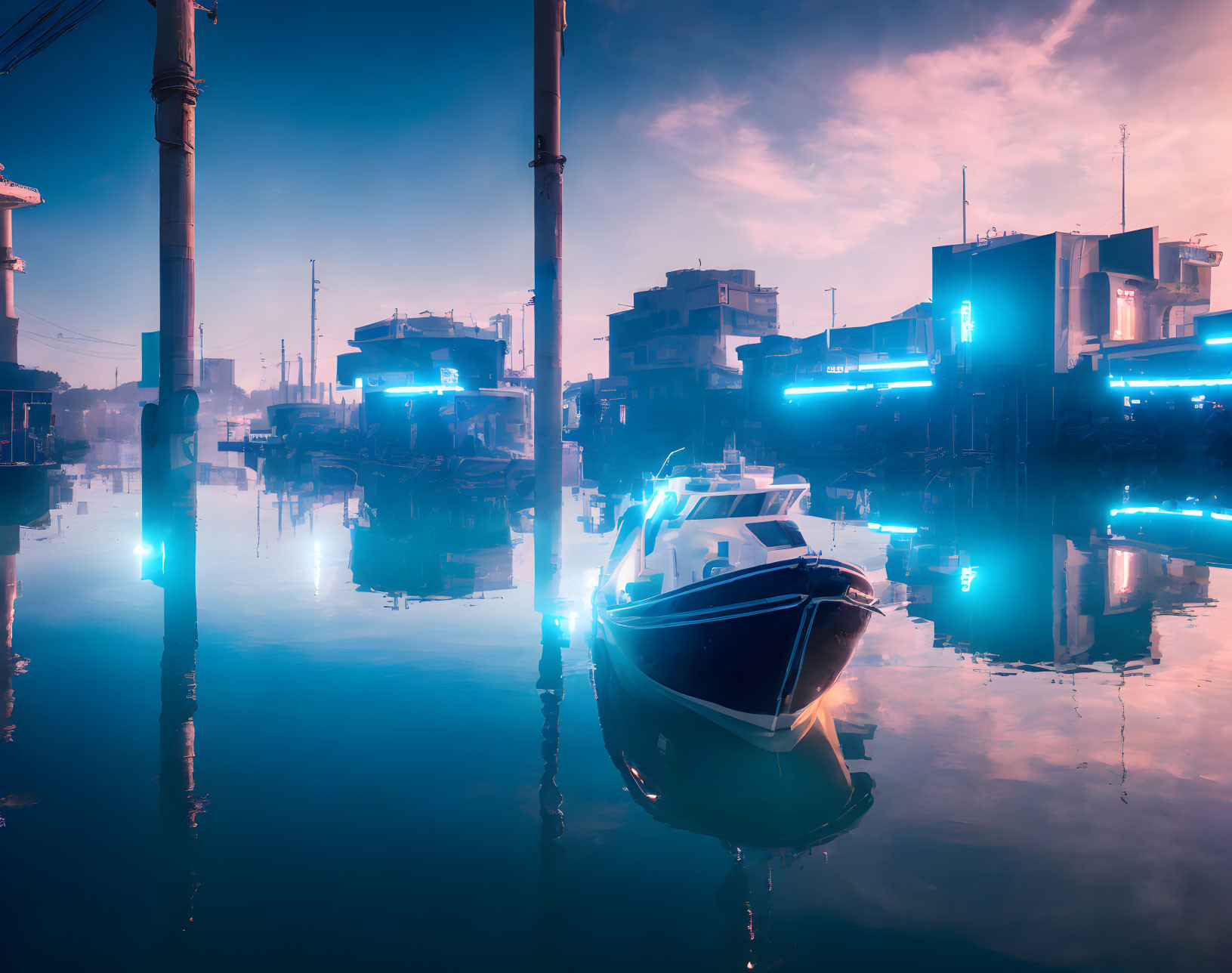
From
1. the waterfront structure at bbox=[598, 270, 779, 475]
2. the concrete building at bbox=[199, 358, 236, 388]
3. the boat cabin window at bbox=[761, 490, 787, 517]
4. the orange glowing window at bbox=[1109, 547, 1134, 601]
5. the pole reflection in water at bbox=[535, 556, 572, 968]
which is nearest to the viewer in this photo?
the pole reflection in water at bbox=[535, 556, 572, 968]

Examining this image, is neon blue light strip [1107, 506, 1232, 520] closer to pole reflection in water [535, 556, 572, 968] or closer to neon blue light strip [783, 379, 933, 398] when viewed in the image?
neon blue light strip [783, 379, 933, 398]

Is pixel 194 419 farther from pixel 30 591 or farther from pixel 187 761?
pixel 30 591

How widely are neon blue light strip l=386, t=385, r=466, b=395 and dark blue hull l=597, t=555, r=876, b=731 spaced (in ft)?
197

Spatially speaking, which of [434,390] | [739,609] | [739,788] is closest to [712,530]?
[739,609]

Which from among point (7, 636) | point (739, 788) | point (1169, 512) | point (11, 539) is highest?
point (1169, 512)

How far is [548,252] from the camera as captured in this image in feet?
45.3

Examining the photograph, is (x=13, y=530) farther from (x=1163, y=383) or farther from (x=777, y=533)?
(x=1163, y=383)

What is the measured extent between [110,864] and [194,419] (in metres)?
6.46

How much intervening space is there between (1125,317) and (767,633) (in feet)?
216

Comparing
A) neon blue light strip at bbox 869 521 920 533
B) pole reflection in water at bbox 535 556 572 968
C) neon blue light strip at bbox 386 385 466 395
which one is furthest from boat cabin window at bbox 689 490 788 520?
neon blue light strip at bbox 386 385 466 395

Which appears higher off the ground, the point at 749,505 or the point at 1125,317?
the point at 1125,317

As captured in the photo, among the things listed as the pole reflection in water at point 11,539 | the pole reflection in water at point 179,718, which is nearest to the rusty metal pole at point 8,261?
the pole reflection in water at point 11,539

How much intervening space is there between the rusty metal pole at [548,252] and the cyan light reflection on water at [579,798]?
12.1 feet

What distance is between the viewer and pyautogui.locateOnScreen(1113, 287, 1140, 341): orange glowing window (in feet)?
194
